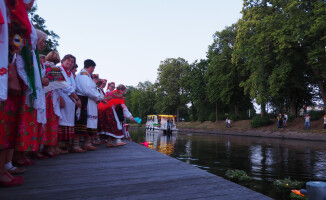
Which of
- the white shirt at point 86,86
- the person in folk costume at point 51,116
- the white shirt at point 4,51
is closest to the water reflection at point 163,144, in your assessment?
the white shirt at point 86,86

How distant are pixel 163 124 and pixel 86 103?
90.9 feet

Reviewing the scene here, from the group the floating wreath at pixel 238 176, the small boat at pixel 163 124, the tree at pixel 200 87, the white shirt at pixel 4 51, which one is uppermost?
the tree at pixel 200 87

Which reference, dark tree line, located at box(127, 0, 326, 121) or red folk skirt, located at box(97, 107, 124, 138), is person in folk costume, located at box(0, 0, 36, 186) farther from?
dark tree line, located at box(127, 0, 326, 121)

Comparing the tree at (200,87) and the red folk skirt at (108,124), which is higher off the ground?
the tree at (200,87)

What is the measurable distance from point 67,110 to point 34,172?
81.9 inches

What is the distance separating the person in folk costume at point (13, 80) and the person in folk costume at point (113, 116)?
3.63 meters

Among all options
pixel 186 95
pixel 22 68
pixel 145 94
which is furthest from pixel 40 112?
pixel 145 94

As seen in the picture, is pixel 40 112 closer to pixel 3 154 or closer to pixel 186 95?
pixel 3 154

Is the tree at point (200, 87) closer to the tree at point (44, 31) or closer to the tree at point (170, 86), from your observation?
the tree at point (170, 86)

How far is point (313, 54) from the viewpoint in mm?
19562

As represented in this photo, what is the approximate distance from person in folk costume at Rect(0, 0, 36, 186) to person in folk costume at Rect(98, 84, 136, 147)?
143 inches

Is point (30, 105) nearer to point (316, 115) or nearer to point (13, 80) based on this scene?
point (13, 80)

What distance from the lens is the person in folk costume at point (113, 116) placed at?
6297mm

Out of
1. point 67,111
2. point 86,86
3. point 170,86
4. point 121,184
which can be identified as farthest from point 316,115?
point 170,86
